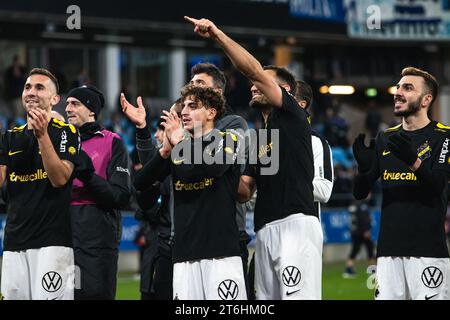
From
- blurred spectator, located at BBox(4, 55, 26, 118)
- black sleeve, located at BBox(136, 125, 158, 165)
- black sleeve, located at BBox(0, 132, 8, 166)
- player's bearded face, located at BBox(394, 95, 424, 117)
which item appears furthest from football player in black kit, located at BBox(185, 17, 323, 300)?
blurred spectator, located at BBox(4, 55, 26, 118)

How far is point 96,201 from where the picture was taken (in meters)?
8.73

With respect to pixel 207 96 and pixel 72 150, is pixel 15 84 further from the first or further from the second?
pixel 207 96

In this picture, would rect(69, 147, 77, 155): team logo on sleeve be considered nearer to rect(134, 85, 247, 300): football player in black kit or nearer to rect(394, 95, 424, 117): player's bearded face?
rect(134, 85, 247, 300): football player in black kit

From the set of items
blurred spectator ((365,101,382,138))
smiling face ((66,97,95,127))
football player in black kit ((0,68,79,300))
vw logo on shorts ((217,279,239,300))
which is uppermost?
blurred spectator ((365,101,382,138))

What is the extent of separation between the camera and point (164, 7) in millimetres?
24797

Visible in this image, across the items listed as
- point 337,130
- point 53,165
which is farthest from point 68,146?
point 337,130

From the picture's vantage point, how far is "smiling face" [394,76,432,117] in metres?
8.27

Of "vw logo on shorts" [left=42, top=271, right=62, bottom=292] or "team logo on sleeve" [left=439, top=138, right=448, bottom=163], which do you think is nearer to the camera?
"vw logo on shorts" [left=42, top=271, right=62, bottom=292]

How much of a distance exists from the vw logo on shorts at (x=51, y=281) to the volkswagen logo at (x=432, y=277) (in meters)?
3.00

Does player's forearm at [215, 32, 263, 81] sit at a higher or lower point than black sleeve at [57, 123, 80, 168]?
higher

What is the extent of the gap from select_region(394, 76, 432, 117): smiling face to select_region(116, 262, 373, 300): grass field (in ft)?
24.5

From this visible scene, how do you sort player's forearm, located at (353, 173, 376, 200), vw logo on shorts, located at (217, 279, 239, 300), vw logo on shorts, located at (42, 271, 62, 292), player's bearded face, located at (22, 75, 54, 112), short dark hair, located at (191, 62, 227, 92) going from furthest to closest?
short dark hair, located at (191, 62, 227, 92), player's forearm, located at (353, 173, 376, 200), player's bearded face, located at (22, 75, 54, 112), vw logo on shorts, located at (42, 271, 62, 292), vw logo on shorts, located at (217, 279, 239, 300)

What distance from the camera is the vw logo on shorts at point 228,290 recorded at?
283 inches

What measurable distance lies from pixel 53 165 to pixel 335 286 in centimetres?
1168
